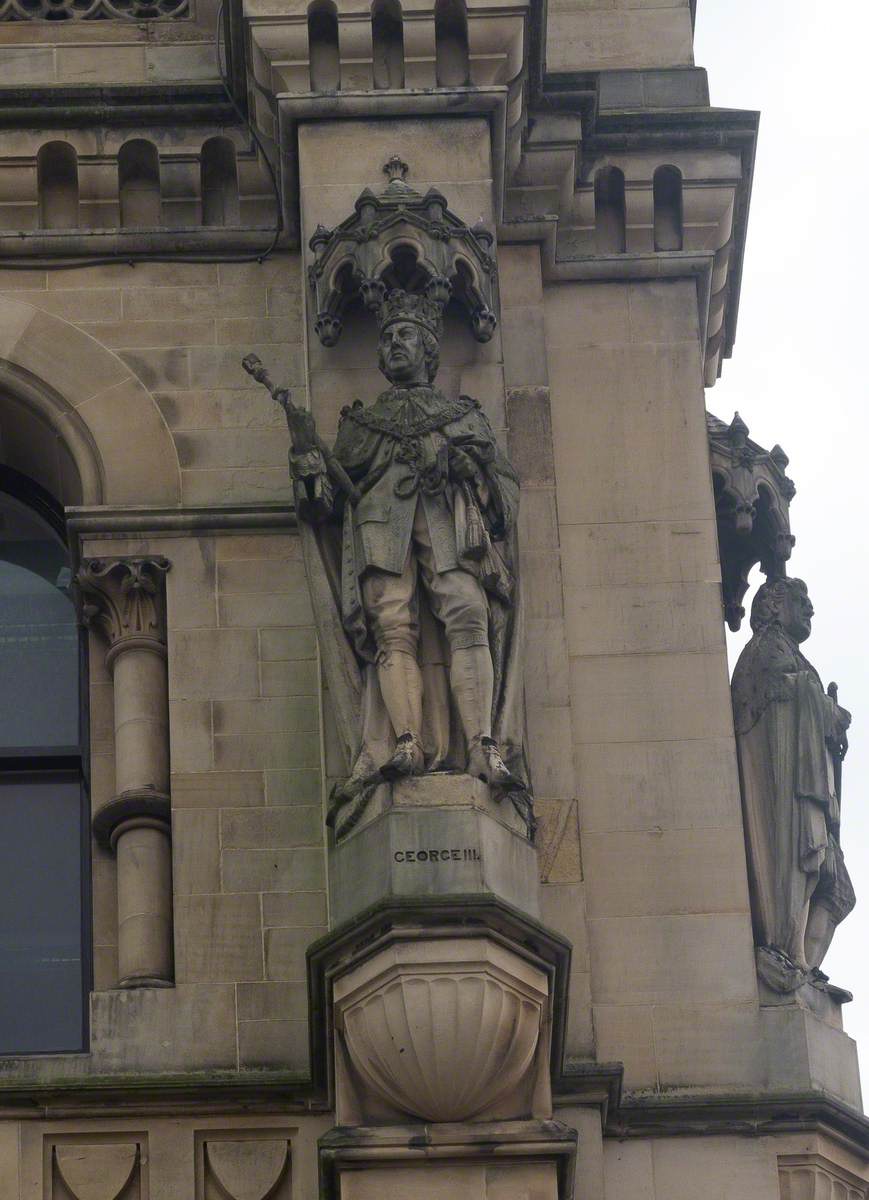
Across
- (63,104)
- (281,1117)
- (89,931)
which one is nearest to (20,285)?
(63,104)

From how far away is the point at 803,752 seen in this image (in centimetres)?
1853

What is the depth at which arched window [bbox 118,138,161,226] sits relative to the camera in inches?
784

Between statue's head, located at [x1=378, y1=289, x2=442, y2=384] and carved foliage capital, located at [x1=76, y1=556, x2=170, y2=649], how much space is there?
1.44 m

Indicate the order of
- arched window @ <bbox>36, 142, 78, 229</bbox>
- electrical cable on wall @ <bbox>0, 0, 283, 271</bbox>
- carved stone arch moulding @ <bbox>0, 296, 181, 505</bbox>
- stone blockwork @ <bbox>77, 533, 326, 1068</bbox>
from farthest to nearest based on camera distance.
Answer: arched window @ <bbox>36, 142, 78, 229</bbox>
electrical cable on wall @ <bbox>0, 0, 283, 271</bbox>
carved stone arch moulding @ <bbox>0, 296, 181, 505</bbox>
stone blockwork @ <bbox>77, 533, 326, 1068</bbox>

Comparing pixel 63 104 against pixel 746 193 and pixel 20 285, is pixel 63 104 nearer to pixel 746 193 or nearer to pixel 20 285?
pixel 20 285

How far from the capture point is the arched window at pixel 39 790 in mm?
18438

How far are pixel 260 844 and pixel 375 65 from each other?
13.0 feet

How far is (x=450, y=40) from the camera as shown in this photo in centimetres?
1961

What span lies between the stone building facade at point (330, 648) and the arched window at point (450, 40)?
0.03m

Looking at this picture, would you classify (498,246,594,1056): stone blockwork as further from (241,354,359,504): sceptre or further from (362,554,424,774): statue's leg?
(241,354,359,504): sceptre

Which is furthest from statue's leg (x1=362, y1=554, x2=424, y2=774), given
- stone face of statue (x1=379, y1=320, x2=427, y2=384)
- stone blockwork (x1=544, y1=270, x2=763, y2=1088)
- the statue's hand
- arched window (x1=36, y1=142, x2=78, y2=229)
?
arched window (x1=36, y1=142, x2=78, y2=229)

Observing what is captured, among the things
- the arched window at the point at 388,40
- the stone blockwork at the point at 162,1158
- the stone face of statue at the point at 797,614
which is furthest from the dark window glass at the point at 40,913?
the arched window at the point at 388,40

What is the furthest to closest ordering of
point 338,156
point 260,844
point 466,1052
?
point 338,156
point 260,844
point 466,1052

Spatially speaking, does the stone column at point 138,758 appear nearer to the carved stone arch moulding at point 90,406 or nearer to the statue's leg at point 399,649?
the carved stone arch moulding at point 90,406
